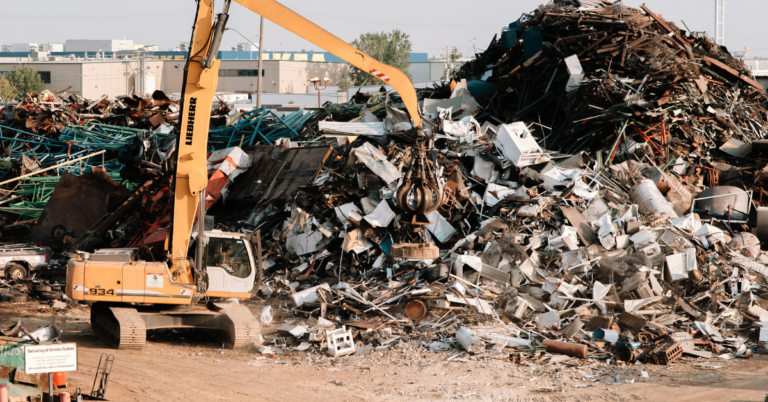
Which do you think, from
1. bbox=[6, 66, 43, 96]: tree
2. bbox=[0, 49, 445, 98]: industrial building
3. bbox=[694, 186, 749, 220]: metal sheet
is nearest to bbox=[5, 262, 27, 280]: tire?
bbox=[694, 186, 749, 220]: metal sheet

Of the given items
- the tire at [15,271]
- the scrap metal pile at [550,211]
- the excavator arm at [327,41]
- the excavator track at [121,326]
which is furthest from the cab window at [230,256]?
the tire at [15,271]

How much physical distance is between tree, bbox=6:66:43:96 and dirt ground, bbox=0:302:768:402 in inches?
2184

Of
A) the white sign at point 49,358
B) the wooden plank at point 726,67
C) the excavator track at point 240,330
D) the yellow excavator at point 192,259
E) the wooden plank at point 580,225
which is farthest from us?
the wooden plank at point 726,67

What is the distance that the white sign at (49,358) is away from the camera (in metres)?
5.60

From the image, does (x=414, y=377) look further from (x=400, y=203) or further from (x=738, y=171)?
(x=738, y=171)

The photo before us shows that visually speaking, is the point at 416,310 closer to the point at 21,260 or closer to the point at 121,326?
the point at 121,326

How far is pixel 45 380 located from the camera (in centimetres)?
660

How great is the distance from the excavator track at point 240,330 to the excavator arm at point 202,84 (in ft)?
3.33

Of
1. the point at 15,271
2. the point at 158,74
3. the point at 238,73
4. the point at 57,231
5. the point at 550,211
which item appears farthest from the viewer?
the point at 238,73

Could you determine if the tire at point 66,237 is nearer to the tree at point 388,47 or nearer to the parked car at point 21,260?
the parked car at point 21,260

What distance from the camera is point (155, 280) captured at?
9070mm

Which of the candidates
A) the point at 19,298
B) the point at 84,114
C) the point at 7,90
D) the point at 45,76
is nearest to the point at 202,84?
the point at 19,298

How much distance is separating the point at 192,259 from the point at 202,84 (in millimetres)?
2465

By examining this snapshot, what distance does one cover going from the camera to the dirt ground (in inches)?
292
